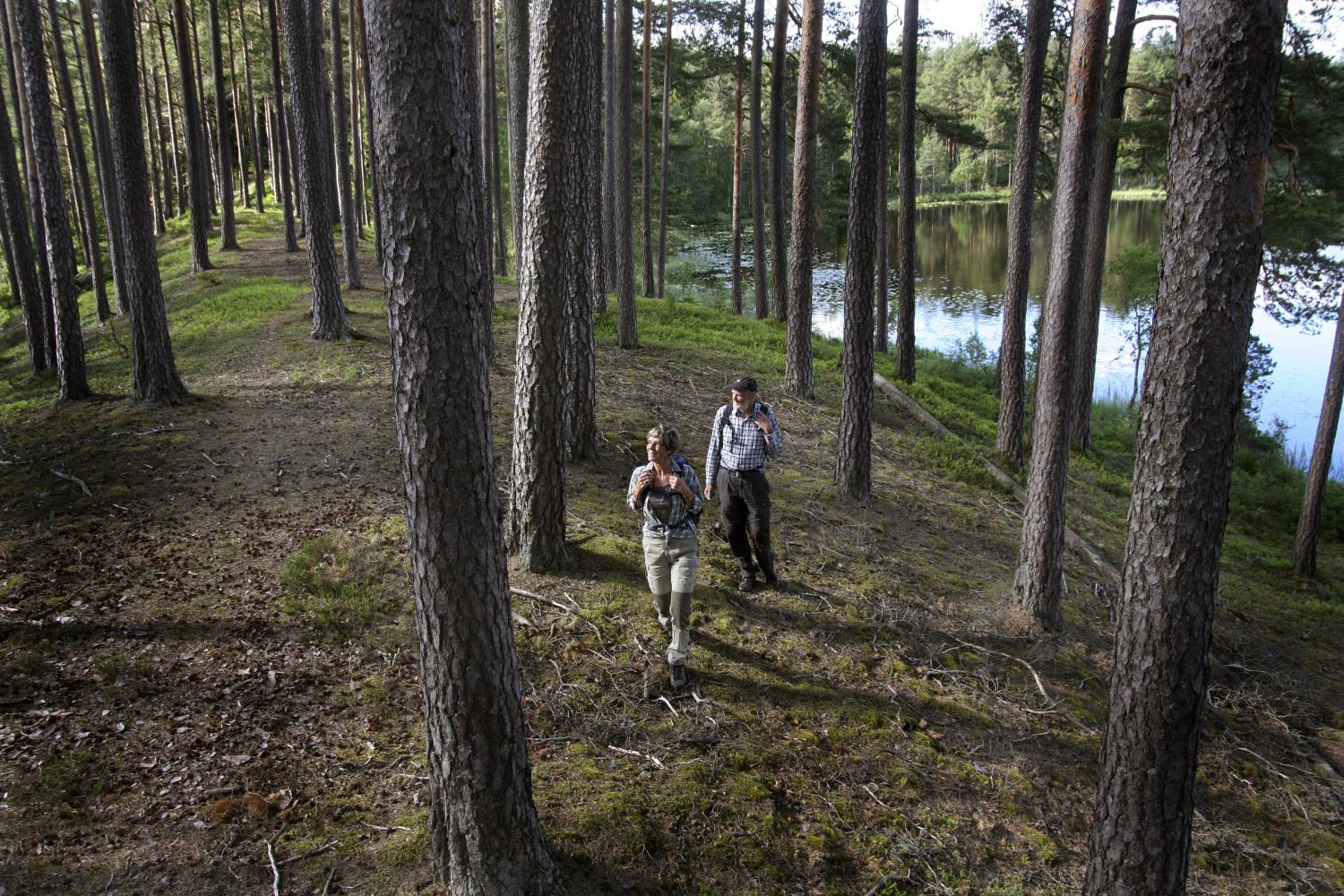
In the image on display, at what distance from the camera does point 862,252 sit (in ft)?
32.8

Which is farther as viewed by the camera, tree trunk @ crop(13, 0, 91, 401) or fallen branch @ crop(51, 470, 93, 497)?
tree trunk @ crop(13, 0, 91, 401)

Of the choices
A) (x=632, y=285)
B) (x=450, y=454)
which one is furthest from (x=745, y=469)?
(x=632, y=285)

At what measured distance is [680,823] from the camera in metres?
4.84

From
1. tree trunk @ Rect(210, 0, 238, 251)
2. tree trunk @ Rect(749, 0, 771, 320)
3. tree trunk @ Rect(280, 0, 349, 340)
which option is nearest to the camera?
tree trunk @ Rect(280, 0, 349, 340)

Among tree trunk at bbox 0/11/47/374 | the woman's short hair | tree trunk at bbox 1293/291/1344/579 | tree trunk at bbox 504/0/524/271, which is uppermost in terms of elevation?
tree trunk at bbox 504/0/524/271

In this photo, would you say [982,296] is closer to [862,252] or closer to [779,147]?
[779,147]

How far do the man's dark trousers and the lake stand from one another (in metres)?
13.0

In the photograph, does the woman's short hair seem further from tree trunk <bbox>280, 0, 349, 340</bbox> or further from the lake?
the lake

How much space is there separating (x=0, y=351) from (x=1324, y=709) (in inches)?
1070

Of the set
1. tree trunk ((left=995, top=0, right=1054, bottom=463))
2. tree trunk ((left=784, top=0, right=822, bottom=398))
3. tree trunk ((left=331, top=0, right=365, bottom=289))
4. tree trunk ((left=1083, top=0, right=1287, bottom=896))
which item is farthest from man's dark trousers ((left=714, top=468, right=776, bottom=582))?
tree trunk ((left=331, top=0, right=365, bottom=289))

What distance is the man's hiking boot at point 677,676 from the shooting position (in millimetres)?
6129

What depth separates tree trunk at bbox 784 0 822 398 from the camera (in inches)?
600

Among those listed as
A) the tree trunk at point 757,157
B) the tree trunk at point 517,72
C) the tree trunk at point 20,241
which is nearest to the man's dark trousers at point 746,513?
the tree trunk at point 517,72

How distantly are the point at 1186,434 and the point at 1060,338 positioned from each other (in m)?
4.96
